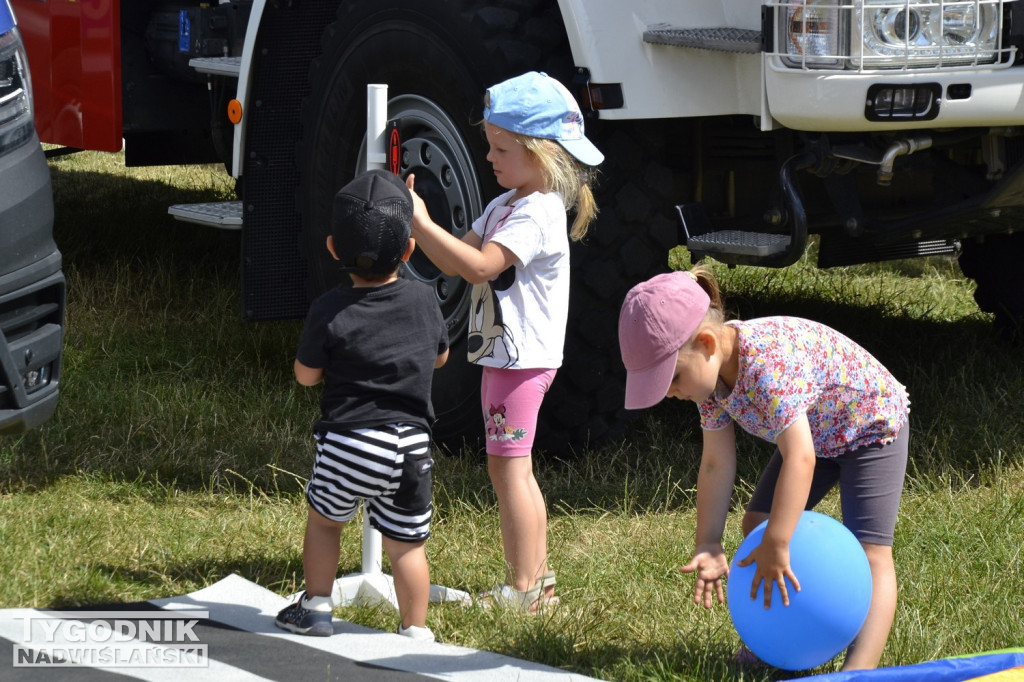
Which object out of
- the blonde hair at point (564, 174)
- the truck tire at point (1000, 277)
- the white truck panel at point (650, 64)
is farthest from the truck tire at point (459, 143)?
the truck tire at point (1000, 277)

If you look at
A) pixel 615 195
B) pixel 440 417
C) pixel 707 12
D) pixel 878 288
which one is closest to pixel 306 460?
pixel 440 417

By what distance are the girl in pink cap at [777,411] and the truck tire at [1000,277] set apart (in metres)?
2.71

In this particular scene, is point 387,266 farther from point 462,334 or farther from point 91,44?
point 91,44

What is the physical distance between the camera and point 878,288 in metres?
6.84

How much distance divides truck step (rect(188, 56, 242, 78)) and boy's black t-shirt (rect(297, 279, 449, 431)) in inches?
83.1

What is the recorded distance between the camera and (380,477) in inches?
118

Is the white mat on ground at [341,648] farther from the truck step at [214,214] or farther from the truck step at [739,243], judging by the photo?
the truck step at [214,214]

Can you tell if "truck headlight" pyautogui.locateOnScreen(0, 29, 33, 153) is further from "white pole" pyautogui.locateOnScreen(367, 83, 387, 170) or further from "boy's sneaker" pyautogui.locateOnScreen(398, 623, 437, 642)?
"boy's sneaker" pyautogui.locateOnScreen(398, 623, 437, 642)

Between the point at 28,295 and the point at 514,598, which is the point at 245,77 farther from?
the point at 514,598

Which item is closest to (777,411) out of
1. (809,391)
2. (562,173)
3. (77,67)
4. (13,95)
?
(809,391)

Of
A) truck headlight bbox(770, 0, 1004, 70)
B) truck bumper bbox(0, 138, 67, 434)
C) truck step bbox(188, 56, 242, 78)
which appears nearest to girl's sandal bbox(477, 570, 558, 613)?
truck bumper bbox(0, 138, 67, 434)

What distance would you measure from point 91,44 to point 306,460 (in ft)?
6.68

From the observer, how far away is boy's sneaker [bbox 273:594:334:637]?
Answer: 10.2 ft

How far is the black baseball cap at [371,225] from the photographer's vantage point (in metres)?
2.98
